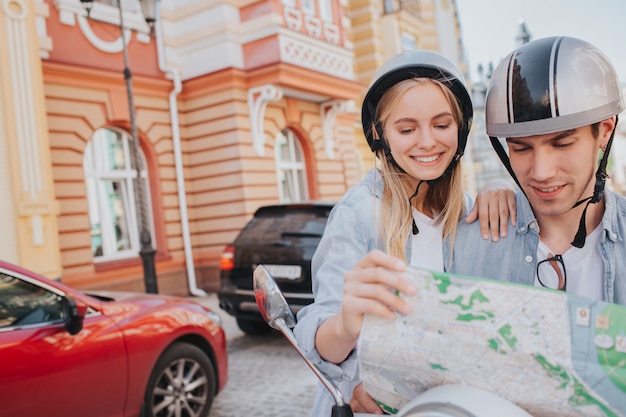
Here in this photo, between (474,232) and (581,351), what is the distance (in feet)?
2.19

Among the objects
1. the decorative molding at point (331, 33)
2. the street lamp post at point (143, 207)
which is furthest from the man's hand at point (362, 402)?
the decorative molding at point (331, 33)

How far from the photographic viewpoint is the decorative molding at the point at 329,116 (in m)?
14.0

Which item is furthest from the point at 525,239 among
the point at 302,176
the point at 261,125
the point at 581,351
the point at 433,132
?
the point at 302,176

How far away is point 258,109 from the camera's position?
39.5 ft

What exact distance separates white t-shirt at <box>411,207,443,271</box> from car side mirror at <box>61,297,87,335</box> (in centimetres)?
246

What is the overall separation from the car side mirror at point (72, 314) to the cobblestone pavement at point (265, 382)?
1625mm

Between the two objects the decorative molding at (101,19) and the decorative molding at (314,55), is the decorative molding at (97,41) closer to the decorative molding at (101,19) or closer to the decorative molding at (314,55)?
the decorative molding at (101,19)

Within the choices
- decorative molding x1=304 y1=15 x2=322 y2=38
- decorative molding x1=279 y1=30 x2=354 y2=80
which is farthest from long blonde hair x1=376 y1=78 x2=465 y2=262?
decorative molding x1=304 y1=15 x2=322 y2=38

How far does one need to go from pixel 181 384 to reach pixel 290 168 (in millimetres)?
9776

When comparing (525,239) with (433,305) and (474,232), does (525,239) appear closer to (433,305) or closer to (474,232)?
(474,232)

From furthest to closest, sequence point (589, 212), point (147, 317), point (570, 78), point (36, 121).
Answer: point (36, 121)
point (147, 317)
point (589, 212)
point (570, 78)

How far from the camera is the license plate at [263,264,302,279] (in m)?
5.79

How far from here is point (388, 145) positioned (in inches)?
66.2

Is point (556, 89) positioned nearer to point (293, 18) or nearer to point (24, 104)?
point (24, 104)
